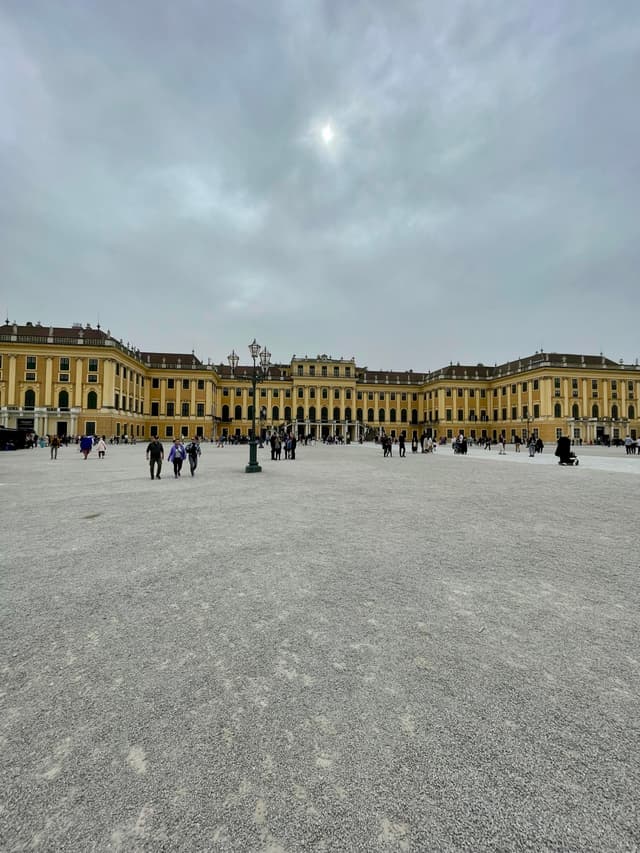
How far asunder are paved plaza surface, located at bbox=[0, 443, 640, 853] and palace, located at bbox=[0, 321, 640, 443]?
3977 cm

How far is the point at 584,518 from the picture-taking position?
689 cm

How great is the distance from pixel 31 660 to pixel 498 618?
3261mm

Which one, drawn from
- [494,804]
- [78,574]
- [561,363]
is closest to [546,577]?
[494,804]

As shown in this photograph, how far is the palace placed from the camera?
158 feet

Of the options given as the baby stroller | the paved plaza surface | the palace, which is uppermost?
the palace

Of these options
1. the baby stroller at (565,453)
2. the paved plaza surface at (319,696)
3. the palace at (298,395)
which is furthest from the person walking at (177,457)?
the palace at (298,395)

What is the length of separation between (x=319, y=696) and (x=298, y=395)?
72.3 metres

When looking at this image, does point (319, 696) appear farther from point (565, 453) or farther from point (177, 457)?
point (565, 453)

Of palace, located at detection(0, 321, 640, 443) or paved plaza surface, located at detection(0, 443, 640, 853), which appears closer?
paved plaza surface, located at detection(0, 443, 640, 853)

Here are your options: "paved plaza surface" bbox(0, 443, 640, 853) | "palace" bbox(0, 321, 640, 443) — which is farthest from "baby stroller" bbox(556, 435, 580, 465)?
"palace" bbox(0, 321, 640, 443)

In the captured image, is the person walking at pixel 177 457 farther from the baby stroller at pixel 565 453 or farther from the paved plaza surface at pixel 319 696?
the baby stroller at pixel 565 453

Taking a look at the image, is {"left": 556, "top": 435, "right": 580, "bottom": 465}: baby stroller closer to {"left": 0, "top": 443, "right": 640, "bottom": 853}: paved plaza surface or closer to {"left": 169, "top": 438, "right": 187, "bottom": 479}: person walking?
{"left": 0, "top": 443, "right": 640, "bottom": 853}: paved plaza surface

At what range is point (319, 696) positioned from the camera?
89.4 inches

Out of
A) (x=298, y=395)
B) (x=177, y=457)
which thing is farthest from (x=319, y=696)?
(x=298, y=395)
